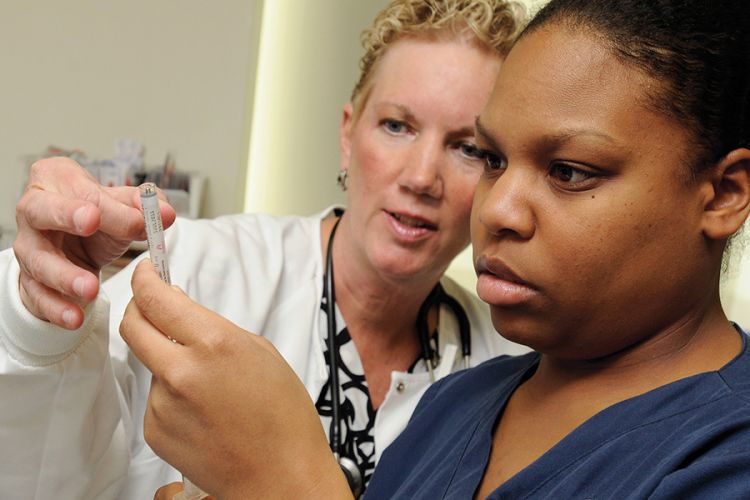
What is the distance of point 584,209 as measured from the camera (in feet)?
2.14

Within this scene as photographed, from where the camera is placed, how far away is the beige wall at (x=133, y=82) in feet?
10.1

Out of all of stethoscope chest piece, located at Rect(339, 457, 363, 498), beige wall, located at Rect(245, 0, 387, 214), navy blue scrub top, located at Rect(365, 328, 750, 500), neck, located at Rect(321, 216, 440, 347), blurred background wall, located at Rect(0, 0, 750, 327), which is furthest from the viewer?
blurred background wall, located at Rect(0, 0, 750, 327)

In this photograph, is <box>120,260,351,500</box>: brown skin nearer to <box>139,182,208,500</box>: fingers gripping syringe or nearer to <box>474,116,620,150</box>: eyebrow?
<box>139,182,208,500</box>: fingers gripping syringe

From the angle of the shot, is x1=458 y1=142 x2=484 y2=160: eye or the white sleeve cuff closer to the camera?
the white sleeve cuff

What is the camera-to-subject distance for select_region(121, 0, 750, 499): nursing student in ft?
2.07

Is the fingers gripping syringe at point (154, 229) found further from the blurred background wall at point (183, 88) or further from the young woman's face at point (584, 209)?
the blurred background wall at point (183, 88)

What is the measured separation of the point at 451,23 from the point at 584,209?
2.70 ft

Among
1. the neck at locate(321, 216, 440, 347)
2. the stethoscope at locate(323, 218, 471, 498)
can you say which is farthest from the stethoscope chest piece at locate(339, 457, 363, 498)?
the neck at locate(321, 216, 440, 347)

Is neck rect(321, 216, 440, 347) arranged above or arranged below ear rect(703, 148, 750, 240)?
below

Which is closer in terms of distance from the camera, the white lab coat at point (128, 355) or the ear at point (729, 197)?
the ear at point (729, 197)

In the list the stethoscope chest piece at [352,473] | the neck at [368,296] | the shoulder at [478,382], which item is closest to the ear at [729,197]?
the shoulder at [478,382]

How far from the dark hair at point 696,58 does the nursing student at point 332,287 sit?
540 mm

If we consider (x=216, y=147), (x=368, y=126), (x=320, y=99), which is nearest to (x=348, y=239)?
(x=368, y=126)

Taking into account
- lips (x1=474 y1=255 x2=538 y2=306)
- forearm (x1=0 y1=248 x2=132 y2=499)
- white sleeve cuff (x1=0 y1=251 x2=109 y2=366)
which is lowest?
forearm (x1=0 y1=248 x2=132 y2=499)
